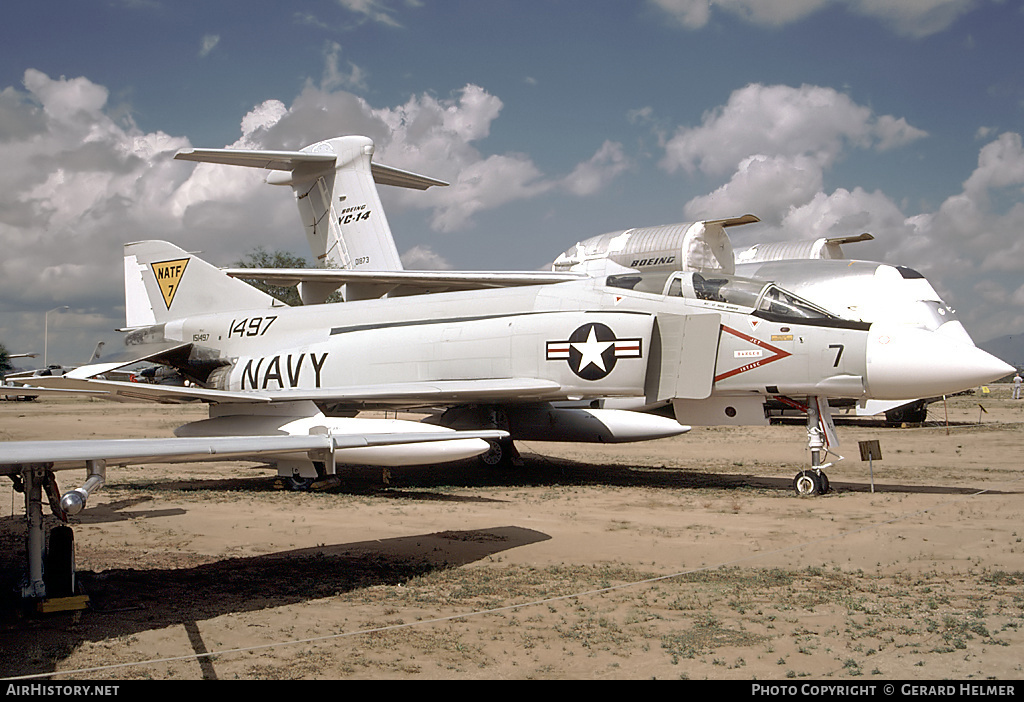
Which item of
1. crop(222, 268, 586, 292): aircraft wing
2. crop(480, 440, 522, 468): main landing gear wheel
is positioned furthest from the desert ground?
crop(222, 268, 586, 292): aircraft wing

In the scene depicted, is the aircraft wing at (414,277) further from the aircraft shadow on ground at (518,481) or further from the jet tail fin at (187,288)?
the aircraft shadow on ground at (518,481)

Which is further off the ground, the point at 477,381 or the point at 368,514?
the point at 477,381

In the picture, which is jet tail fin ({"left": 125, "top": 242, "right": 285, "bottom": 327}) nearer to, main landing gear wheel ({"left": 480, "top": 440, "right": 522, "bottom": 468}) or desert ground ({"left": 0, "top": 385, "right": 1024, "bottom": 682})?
desert ground ({"left": 0, "top": 385, "right": 1024, "bottom": 682})

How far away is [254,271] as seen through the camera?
18422 millimetres

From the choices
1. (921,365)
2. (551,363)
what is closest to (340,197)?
(551,363)

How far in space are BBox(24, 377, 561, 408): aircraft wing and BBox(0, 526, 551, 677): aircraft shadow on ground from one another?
10.3 ft

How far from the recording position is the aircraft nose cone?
9102 mm

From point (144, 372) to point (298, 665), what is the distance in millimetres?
13420

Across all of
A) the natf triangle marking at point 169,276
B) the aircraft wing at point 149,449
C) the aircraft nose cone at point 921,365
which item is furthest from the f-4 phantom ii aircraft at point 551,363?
the aircraft wing at point 149,449

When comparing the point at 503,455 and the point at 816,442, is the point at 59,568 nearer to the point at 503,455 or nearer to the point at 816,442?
the point at 816,442

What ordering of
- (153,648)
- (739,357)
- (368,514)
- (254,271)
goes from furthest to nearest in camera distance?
(254,271), (739,357), (368,514), (153,648)

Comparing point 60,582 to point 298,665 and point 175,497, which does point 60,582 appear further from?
point 175,497
